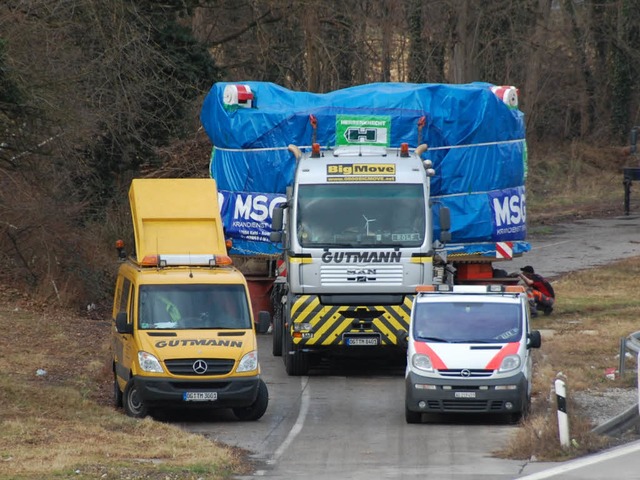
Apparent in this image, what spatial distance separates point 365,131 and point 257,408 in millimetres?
7319

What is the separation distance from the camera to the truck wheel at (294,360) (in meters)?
22.2

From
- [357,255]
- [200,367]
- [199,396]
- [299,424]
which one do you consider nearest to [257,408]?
[299,424]

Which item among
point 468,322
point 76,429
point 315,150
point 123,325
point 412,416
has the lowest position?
point 412,416

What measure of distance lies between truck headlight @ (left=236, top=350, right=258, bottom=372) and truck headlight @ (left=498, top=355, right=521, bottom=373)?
137 inches

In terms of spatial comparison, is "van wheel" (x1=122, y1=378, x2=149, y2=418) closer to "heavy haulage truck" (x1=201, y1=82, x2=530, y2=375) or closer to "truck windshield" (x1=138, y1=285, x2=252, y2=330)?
"truck windshield" (x1=138, y1=285, x2=252, y2=330)

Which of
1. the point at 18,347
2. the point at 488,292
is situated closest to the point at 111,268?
the point at 18,347

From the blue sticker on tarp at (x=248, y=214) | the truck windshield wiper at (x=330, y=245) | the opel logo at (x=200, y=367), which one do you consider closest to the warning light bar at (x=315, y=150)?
the truck windshield wiper at (x=330, y=245)

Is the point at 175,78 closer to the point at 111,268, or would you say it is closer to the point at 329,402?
the point at 111,268

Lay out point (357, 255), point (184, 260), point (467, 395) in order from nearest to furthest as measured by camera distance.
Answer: point (467, 395)
point (184, 260)
point (357, 255)

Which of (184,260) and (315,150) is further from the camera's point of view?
(315,150)

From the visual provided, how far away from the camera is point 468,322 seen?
18.6 meters

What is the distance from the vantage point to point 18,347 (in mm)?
23734

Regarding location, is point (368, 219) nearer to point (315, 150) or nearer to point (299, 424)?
point (315, 150)

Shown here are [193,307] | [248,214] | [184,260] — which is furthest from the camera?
[248,214]
